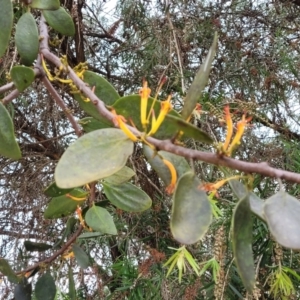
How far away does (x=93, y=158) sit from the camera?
0.27 m

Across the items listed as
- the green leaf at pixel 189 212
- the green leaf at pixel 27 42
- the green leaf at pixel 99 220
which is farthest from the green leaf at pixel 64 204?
the green leaf at pixel 189 212

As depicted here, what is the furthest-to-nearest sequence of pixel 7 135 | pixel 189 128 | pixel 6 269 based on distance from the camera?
pixel 6 269, pixel 7 135, pixel 189 128

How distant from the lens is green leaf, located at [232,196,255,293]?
0.24 metres

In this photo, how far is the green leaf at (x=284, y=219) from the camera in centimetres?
24

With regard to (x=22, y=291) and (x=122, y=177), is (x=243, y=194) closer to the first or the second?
(x=122, y=177)

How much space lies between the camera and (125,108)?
0.32 metres

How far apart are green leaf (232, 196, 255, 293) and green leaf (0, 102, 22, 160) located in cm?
18

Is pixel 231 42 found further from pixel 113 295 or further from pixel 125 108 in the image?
pixel 125 108

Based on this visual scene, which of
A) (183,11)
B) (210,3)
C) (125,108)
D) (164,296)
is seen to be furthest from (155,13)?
(125,108)

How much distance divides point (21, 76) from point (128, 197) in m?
0.18

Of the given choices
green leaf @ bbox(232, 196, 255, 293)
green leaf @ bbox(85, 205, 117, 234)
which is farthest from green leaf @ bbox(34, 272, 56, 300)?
green leaf @ bbox(232, 196, 255, 293)

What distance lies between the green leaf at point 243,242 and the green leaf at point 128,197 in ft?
0.72

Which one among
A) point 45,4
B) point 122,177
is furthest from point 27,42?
point 122,177

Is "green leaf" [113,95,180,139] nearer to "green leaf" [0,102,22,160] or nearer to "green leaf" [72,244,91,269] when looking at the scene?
"green leaf" [0,102,22,160]
